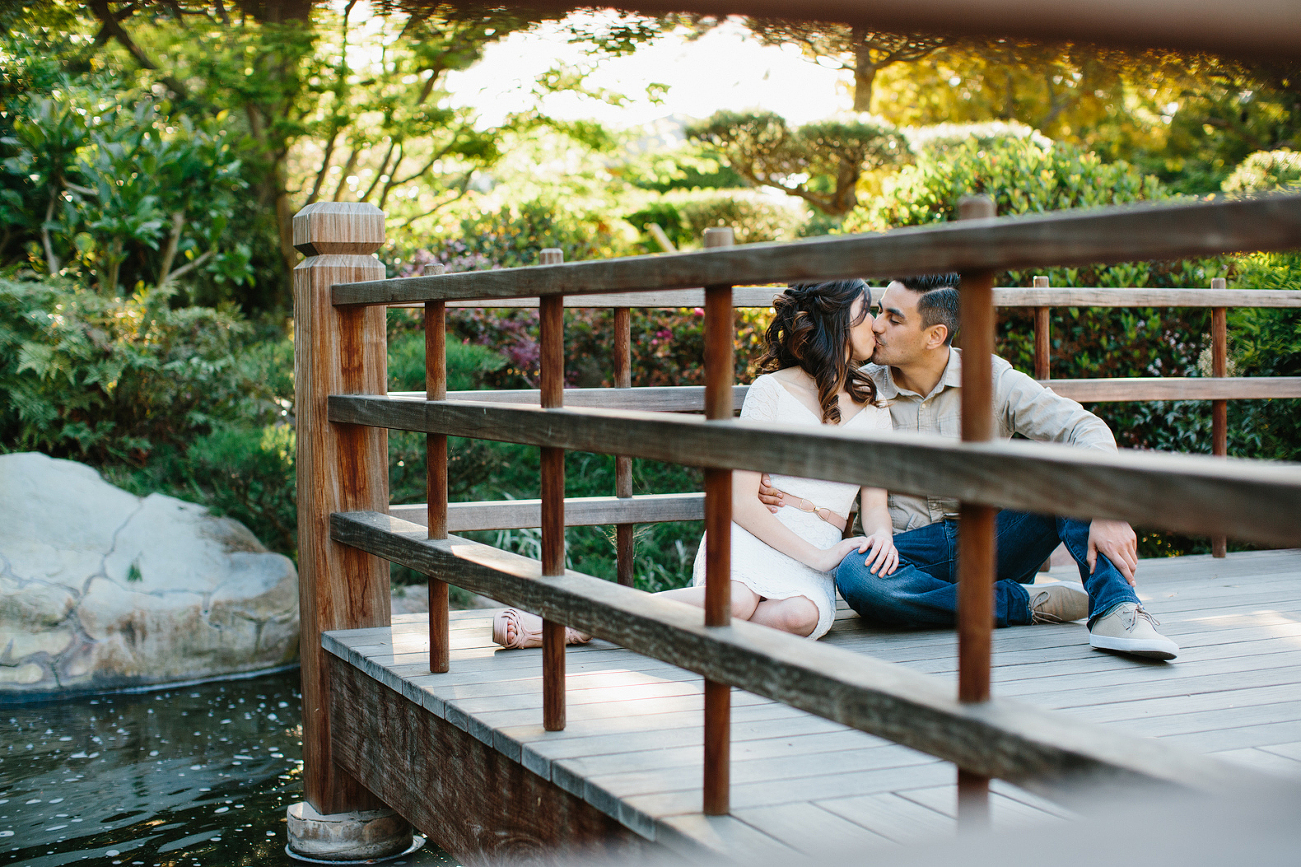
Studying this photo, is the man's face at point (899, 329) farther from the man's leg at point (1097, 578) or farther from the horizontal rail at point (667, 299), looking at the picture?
the man's leg at point (1097, 578)

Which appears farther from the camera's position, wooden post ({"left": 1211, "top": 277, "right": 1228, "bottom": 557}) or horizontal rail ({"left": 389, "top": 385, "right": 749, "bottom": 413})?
wooden post ({"left": 1211, "top": 277, "right": 1228, "bottom": 557})

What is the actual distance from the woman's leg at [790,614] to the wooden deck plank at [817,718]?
0.14m

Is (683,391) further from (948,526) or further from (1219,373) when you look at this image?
(1219,373)

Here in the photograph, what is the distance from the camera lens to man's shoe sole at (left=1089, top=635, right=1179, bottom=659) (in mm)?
2602

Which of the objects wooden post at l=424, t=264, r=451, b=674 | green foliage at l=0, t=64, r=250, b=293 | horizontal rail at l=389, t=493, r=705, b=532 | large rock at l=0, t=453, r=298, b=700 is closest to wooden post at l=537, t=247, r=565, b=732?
wooden post at l=424, t=264, r=451, b=674

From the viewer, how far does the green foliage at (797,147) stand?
12.3m

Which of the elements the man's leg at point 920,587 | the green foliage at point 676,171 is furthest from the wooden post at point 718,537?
the green foliage at point 676,171

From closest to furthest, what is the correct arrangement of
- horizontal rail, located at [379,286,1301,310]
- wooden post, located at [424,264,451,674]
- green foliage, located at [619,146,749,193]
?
1. wooden post, located at [424,264,451,674]
2. horizontal rail, located at [379,286,1301,310]
3. green foliage, located at [619,146,749,193]

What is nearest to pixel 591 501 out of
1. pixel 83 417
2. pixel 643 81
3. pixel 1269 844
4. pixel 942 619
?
pixel 942 619

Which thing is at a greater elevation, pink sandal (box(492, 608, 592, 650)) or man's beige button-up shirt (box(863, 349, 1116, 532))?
man's beige button-up shirt (box(863, 349, 1116, 532))

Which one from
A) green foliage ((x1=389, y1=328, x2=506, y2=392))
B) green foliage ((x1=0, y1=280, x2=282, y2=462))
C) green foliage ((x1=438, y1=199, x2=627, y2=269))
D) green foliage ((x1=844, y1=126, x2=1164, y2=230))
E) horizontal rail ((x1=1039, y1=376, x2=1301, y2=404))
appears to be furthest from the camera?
green foliage ((x1=438, y1=199, x2=627, y2=269))

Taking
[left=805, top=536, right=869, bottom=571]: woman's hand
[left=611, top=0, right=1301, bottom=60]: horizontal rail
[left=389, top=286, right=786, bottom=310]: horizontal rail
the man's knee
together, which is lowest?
the man's knee

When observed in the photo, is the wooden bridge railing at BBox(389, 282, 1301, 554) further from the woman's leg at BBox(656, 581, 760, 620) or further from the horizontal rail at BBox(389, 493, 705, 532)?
the woman's leg at BBox(656, 581, 760, 620)

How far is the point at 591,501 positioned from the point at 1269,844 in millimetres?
2982
